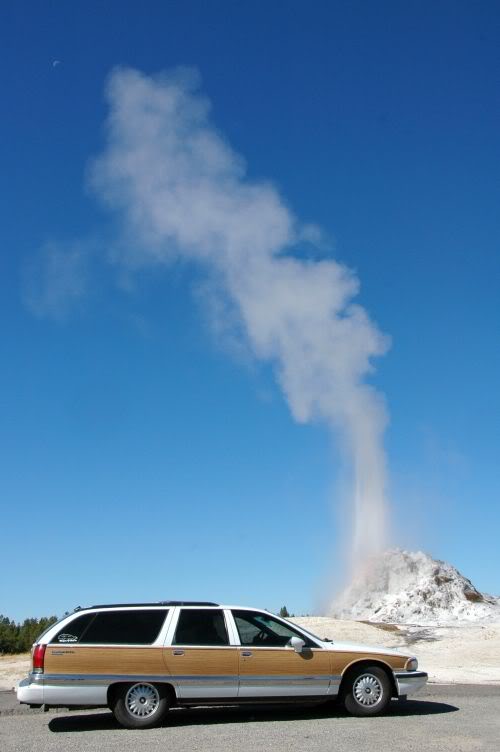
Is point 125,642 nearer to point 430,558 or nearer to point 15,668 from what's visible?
point 15,668

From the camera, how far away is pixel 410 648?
97.8ft

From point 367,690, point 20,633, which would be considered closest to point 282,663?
point 367,690

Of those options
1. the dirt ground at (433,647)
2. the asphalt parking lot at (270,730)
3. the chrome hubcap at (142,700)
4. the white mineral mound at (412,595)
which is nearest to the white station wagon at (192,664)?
the chrome hubcap at (142,700)

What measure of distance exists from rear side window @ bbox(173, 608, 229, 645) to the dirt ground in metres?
10.1

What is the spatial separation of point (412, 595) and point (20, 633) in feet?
111

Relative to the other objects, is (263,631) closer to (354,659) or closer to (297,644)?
(297,644)

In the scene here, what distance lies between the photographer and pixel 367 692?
1190cm

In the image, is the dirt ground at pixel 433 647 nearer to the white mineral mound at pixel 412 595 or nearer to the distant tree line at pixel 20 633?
the white mineral mound at pixel 412 595

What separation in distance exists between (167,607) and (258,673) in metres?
1.81

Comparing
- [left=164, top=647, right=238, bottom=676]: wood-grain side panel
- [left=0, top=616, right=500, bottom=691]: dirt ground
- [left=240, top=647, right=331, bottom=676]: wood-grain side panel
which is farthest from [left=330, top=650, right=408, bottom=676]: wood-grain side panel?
[left=0, top=616, right=500, bottom=691]: dirt ground

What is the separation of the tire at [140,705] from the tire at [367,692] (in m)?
3.02

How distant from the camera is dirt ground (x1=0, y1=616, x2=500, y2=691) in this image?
2192 centimetres

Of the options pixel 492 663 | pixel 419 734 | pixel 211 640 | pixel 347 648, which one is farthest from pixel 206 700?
pixel 492 663

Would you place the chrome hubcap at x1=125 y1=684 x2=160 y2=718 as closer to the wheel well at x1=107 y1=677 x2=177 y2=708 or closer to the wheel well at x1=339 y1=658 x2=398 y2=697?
the wheel well at x1=107 y1=677 x2=177 y2=708
